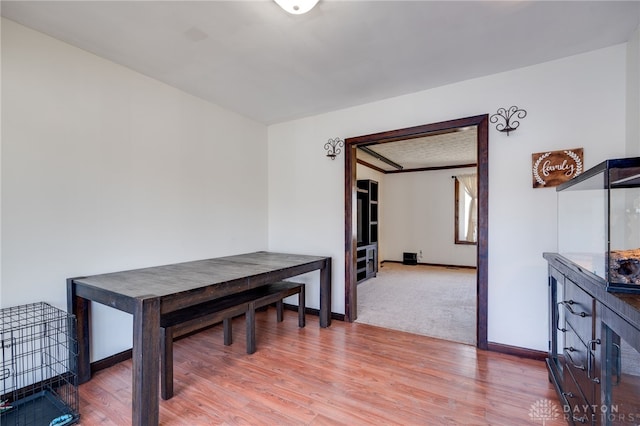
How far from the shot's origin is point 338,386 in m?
2.02

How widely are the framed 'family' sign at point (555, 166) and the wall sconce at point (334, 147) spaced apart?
183 centimetres

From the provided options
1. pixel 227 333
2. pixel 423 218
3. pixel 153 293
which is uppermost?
pixel 423 218

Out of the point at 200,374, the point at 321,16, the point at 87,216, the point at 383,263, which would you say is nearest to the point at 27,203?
the point at 87,216

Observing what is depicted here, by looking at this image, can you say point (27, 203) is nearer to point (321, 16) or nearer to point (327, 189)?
point (321, 16)

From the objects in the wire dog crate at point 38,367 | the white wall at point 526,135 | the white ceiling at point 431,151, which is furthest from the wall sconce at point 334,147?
the wire dog crate at point 38,367

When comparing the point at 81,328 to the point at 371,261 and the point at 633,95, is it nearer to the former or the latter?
the point at 633,95

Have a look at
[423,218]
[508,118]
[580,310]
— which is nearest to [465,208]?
[423,218]

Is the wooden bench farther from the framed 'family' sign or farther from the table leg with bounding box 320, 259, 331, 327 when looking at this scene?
the framed 'family' sign

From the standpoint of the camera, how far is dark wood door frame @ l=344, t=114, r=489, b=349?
2.56 m

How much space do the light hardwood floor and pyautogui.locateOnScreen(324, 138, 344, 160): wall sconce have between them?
6.53 feet

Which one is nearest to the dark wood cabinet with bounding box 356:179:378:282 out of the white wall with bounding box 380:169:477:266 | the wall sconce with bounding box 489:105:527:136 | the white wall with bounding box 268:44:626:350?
the white wall with bounding box 380:169:477:266

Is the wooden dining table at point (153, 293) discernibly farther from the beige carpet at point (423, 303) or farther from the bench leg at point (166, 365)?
the beige carpet at point (423, 303)

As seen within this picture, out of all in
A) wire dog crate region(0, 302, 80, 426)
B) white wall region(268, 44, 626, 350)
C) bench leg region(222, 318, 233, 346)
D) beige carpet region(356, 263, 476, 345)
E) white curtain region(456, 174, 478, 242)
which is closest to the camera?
wire dog crate region(0, 302, 80, 426)

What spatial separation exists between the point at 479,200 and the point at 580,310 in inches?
52.3
